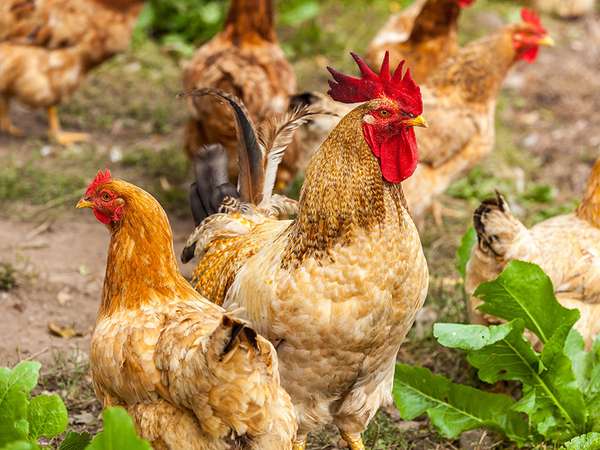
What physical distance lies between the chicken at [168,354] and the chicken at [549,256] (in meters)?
1.59

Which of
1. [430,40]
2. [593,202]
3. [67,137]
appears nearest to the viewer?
[593,202]

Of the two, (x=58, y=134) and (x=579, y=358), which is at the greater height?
(x=579, y=358)

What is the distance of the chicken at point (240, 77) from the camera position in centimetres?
614

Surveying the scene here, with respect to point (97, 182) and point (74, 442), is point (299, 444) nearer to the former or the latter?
point (74, 442)

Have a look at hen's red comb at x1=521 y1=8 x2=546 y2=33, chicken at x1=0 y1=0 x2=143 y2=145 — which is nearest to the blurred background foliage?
chicken at x1=0 y1=0 x2=143 y2=145

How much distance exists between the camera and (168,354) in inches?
126

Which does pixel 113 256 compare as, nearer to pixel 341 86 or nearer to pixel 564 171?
pixel 341 86

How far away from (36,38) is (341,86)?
4.57m

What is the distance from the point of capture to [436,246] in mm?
6543

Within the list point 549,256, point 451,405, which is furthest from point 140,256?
point 549,256

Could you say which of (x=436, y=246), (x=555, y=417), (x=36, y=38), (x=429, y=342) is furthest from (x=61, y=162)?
(x=555, y=417)

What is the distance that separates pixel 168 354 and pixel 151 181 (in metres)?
4.19

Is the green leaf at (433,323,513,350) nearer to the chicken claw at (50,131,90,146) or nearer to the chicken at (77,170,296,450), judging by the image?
the chicken at (77,170,296,450)

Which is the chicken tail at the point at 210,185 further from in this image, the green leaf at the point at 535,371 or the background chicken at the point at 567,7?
the background chicken at the point at 567,7
